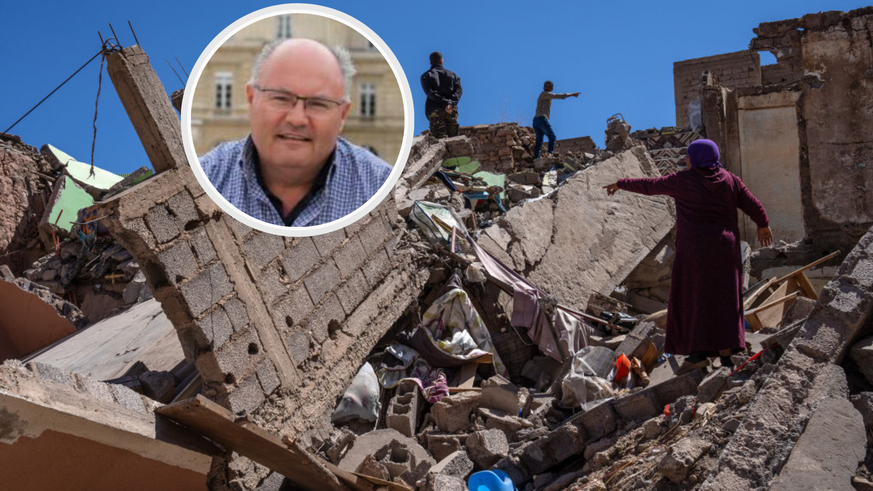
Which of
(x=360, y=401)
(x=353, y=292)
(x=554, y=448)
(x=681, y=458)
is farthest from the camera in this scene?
(x=353, y=292)

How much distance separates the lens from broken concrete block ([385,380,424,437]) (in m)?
5.33

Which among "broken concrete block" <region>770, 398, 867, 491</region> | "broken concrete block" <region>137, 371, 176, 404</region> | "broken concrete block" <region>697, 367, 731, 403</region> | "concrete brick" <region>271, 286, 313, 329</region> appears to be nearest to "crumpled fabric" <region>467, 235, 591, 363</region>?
"concrete brick" <region>271, 286, 313, 329</region>

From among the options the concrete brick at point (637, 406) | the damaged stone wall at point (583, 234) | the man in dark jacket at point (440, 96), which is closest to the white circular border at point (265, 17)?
the concrete brick at point (637, 406)

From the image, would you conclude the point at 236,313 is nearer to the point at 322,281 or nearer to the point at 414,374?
the point at 322,281

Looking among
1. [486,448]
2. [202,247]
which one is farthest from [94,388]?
[486,448]

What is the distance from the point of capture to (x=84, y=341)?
7035 millimetres

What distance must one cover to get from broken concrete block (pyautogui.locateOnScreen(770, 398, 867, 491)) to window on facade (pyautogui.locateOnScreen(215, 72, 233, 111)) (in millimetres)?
2411

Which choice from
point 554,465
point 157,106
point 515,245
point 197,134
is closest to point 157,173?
point 157,106

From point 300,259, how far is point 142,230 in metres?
1.31

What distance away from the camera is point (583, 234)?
821 cm

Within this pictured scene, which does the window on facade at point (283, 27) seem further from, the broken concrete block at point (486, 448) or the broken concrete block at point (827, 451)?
the broken concrete block at point (486, 448)

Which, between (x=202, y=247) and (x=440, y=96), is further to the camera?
(x=440, y=96)

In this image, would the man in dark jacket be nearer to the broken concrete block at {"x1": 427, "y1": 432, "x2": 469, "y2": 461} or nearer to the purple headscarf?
the purple headscarf

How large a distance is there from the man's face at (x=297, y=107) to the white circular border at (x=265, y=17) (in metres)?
0.13
